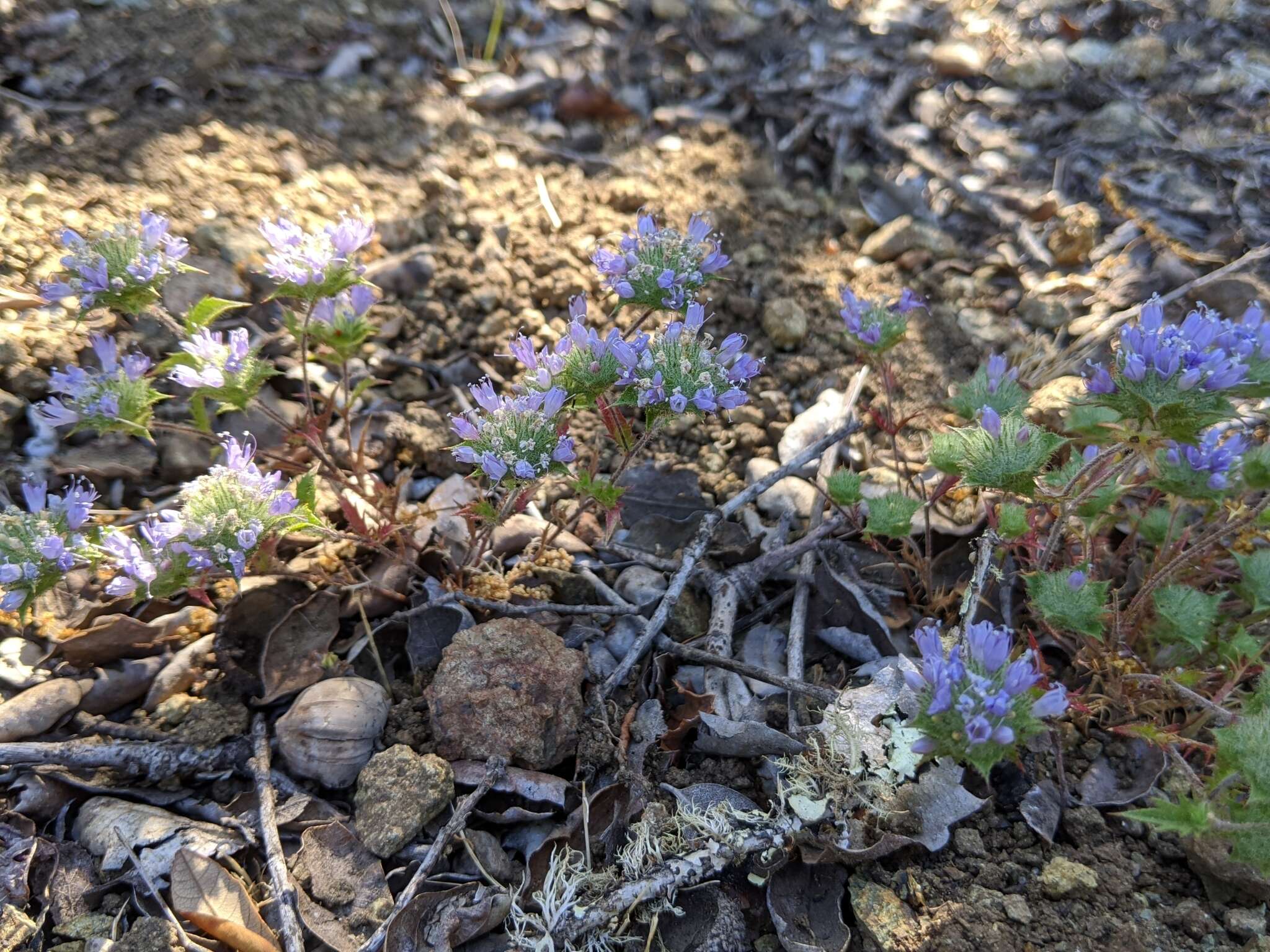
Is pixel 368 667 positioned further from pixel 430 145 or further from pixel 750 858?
pixel 430 145

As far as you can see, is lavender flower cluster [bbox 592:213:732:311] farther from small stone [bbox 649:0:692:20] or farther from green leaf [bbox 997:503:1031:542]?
small stone [bbox 649:0:692:20]

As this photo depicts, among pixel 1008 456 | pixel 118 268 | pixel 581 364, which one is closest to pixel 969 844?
pixel 1008 456

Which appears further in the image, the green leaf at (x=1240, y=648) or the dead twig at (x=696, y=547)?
the dead twig at (x=696, y=547)

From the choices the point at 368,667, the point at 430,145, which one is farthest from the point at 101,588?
the point at 430,145

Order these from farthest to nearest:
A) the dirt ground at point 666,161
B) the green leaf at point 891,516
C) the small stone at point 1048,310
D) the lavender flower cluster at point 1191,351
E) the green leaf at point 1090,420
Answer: the small stone at point 1048,310 < the dirt ground at point 666,161 < the green leaf at point 1090,420 < the green leaf at point 891,516 < the lavender flower cluster at point 1191,351

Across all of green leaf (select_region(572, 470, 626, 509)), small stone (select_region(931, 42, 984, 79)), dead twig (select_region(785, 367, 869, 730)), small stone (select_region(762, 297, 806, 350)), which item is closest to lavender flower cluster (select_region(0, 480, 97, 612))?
green leaf (select_region(572, 470, 626, 509))

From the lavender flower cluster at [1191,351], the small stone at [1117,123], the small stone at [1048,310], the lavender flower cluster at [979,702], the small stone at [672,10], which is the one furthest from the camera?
the small stone at [672,10]

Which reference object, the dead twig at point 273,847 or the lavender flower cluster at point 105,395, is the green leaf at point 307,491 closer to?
the lavender flower cluster at point 105,395

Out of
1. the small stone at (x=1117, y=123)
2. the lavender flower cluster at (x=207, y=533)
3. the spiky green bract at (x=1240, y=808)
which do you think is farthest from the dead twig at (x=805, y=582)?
the small stone at (x=1117, y=123)
